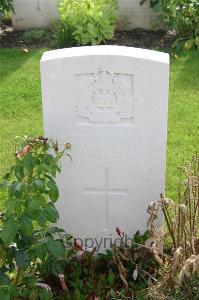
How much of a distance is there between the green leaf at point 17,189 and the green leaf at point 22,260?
300mm

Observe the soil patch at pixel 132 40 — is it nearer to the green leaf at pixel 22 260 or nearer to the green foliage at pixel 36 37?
the green foliage at pixel 36 37

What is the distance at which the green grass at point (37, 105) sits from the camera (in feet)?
16.7

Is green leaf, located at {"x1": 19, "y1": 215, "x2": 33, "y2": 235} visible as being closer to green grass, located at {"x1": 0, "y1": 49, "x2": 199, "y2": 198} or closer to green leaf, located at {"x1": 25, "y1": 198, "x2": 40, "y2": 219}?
green leaf, located at {"x1": 25, "y1": 198, "x2": 40, "y2": 219}

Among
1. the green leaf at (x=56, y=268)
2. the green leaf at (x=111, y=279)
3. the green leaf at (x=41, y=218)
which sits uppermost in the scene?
the green leaf at (x=41, y=218)

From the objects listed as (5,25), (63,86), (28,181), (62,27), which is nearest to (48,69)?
(63,86)

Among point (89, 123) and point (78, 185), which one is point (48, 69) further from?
point (78, 185)

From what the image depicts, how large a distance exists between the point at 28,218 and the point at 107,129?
0.69m

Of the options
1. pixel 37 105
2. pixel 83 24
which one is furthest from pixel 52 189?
pixel 83 24

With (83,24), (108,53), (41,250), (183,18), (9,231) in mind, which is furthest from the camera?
(183,18)

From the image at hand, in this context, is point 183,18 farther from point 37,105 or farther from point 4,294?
point 4,294

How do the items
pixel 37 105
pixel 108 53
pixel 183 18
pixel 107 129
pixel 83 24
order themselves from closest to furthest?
1. pixel 108 53
2. pixel 107 129
3. pixel 37 105
4. pixel 83 24
5. pixel 183 18

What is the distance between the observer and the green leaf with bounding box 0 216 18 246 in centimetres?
290

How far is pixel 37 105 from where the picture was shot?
6.00 metres

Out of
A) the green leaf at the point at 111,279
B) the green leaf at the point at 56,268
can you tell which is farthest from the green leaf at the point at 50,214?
the green leaf at the point at 111,279
